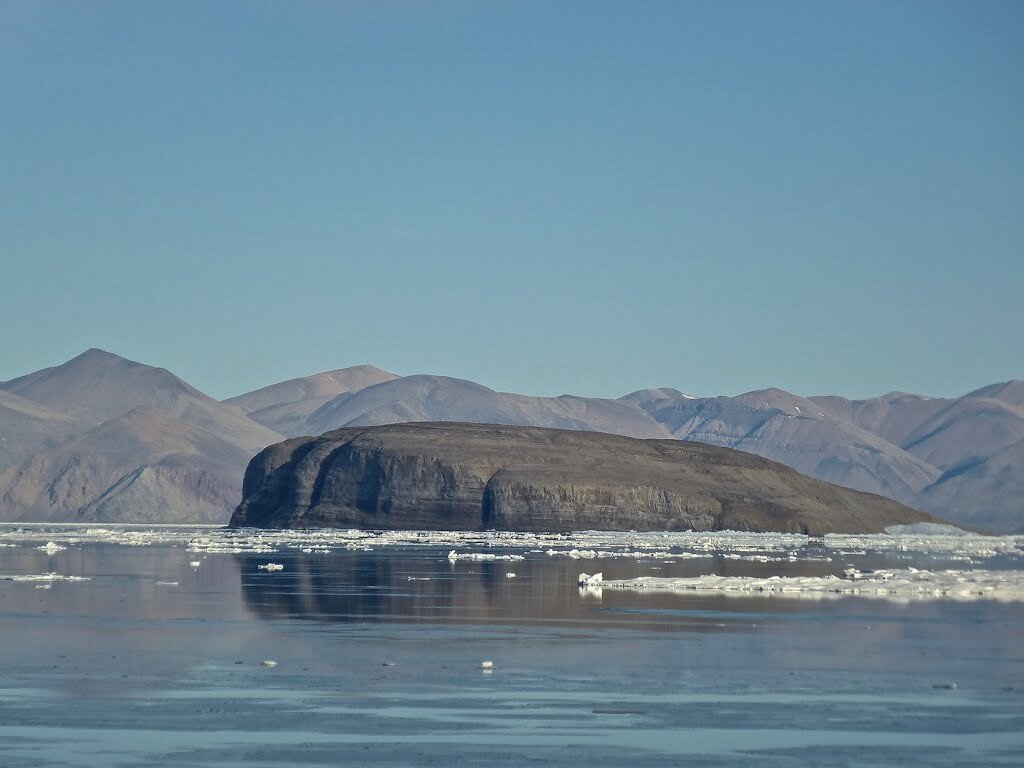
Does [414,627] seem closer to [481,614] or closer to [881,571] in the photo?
[481,614]

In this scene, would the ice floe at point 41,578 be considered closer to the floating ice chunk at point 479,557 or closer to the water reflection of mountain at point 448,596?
the water reflection of mountain at point 448,596

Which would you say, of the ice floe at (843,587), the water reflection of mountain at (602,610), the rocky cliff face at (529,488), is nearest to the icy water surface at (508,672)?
the water reflection of mountain at (602,610)

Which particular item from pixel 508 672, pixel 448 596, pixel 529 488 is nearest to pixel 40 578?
pixel 448 596

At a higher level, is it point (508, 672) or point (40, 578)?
point (40, 578)

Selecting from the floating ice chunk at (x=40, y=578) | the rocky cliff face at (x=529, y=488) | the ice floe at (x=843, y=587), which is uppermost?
the rocky cliff face at (x=529, y=488)

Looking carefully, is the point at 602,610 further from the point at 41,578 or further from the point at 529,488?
the point at 529,488

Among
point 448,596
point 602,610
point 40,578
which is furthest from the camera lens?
point 40,578

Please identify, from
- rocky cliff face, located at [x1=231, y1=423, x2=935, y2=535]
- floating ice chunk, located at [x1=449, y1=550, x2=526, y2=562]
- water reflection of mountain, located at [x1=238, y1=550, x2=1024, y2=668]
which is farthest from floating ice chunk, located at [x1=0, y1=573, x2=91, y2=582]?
rocky cliff face, located at [x1=231, y1=423, x2=935, y2=535]

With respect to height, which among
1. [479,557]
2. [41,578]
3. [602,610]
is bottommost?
[602,610]
